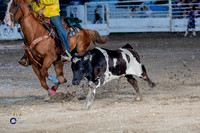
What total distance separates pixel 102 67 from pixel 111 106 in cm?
70

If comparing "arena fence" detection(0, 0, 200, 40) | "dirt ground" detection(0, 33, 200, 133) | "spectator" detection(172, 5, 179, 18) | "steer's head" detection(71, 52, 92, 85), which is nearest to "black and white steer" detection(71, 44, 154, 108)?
"steer's head" detection(71, 52, 92, 85)

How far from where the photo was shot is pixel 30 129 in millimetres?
5738

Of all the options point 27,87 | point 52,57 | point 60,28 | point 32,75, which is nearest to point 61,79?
point 52,57

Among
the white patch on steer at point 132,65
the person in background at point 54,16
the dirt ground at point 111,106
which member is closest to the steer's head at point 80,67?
the dirt ground at point 111,106

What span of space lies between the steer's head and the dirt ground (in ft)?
1.69

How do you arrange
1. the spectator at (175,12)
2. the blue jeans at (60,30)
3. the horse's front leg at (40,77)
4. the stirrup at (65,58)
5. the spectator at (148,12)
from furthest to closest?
1. the spectator at (148,12)
2. the spectator at (175,12)
3. the blue jeans at (60,30)
4. the horse's front leg at (40,77)
5. the stirrup at (65,58)

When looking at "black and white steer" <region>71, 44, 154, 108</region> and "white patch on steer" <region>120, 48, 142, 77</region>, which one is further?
"white patch on steer" <region>120, 48, 142, 77</region>

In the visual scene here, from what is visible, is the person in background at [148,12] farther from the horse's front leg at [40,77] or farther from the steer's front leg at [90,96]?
the steer's front leg at [90,96]

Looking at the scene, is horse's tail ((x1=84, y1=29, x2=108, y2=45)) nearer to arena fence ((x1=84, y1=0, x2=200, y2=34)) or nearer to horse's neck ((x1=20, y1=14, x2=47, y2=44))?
horse's neck ((x1=20, y1=14, x2=47, y2=44))

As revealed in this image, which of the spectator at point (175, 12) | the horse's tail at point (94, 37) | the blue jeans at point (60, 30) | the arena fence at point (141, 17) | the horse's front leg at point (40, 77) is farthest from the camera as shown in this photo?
the arena fence at point (141, 17)

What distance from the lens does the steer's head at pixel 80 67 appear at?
7074 mm

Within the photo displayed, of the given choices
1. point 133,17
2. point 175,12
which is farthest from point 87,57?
point 133,17

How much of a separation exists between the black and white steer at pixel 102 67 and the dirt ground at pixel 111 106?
0.44 metres

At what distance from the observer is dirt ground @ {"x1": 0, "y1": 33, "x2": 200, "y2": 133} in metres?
5.72
